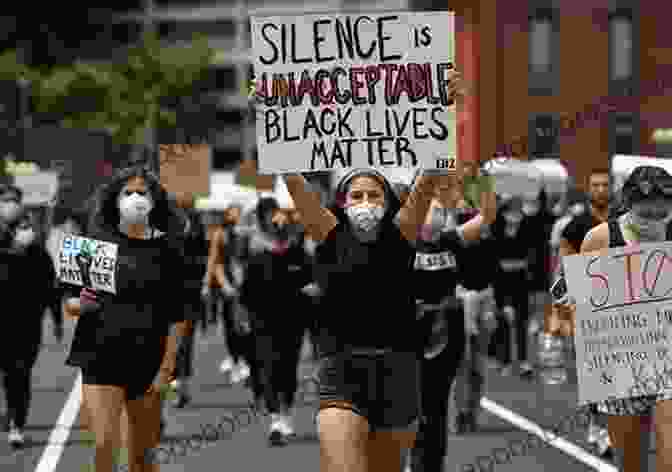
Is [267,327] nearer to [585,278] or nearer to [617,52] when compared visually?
[585,278]

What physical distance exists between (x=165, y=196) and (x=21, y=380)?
3.90m

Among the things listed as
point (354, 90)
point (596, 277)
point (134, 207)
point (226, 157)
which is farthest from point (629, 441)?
point (226, 157)

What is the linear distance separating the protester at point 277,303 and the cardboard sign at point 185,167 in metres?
0.93

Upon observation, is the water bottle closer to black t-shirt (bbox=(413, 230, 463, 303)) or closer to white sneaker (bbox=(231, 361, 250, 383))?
black t-shirt (bbox=(413, 230, 463, 303))

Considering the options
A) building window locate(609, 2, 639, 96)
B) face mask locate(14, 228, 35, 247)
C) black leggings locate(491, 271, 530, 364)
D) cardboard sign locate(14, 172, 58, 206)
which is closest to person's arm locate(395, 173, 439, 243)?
face mask locate(14, 228, 35, 247)

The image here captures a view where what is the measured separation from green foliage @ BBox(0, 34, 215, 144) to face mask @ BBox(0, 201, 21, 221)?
69.3 metres

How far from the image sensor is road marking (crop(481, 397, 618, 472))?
10836mm

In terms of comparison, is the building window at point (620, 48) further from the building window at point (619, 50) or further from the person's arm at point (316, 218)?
the person's arm at point (316, 218)

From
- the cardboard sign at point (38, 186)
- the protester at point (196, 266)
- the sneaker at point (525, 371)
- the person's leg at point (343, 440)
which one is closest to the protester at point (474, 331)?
the protester at point (196, 266)

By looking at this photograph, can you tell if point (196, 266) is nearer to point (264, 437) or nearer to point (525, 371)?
point (264, 437)

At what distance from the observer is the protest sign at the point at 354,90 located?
7.62 m

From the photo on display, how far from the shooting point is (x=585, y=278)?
293 inches

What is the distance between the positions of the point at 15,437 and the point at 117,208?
3.94m

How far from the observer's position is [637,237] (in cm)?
756
